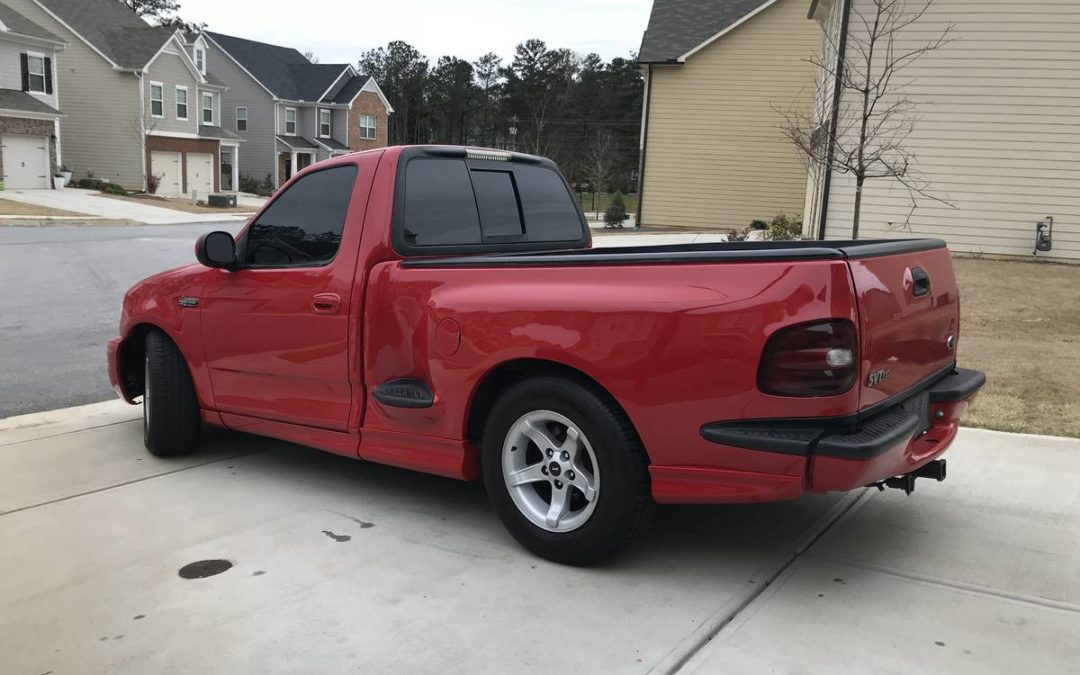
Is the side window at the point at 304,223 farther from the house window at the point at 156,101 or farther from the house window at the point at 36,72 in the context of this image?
the house window at the point at 156,101

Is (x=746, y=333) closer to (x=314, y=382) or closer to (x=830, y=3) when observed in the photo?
(x=314, y=382)

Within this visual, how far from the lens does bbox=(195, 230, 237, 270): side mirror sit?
483 cm

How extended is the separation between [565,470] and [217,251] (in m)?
2.41

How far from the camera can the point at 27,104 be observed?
117 feet

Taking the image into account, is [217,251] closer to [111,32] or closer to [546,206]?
[546,206]

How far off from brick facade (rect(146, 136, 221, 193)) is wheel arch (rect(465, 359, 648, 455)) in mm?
42690

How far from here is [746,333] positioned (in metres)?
3.21

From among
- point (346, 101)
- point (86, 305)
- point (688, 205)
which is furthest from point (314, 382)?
point (346, 101)

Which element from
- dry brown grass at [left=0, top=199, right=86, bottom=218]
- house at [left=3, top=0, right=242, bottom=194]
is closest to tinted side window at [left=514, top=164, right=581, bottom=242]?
dry brown grass at [left=0, top=199, right=86, bottom=218]

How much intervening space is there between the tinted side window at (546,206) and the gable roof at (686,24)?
2616cm

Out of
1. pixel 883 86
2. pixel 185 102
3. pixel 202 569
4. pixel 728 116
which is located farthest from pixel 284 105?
pixel 202 569

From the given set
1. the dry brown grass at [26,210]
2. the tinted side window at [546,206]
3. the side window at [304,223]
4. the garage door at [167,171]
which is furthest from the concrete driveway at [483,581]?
the garage door at [167,171]

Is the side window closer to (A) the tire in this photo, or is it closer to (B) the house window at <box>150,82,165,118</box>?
(A) the tire

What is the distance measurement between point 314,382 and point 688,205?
27.4 metres
